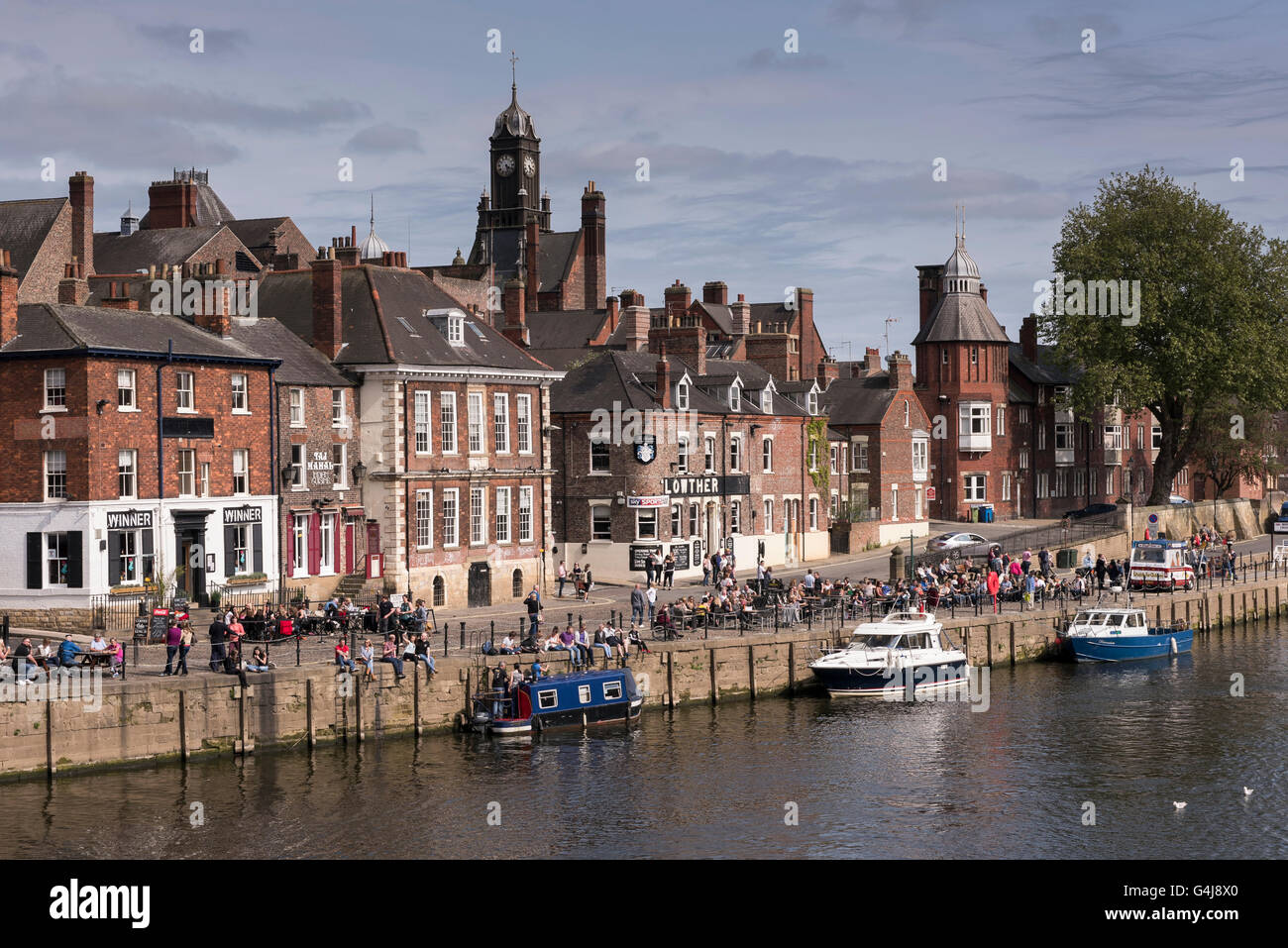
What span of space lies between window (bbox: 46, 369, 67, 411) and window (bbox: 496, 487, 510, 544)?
57.7ft

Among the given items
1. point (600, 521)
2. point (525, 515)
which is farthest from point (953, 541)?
point (525, 515)

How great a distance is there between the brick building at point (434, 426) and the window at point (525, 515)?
0.05m

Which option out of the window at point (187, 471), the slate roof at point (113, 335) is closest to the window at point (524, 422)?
the slate roof at point (113, 335)

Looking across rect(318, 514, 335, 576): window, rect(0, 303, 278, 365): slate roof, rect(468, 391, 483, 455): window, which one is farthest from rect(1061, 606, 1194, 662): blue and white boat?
rect(0, 303, 278, 365): slate roof

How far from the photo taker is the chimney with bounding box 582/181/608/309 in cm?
11594

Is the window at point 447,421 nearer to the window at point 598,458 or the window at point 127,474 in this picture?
the window at point 598,458

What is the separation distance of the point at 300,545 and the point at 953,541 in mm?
38203

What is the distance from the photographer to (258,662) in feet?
140

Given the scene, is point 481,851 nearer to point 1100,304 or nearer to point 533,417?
point 533,417

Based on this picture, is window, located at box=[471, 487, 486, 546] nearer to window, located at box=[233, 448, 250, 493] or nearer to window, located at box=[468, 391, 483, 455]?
window, located at box=[468, 391, 483, 455]

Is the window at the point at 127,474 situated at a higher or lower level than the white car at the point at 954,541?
higher

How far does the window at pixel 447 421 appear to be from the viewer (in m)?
59.0

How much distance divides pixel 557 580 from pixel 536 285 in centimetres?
5060

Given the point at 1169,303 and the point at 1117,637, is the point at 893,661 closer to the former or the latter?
the point at 1117,637
